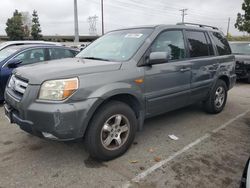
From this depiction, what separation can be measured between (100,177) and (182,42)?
2.73 m

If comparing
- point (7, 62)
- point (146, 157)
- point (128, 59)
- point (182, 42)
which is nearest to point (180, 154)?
point (146, 157)

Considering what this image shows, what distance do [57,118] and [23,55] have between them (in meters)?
4.25

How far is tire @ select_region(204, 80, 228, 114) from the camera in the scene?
16.9 feet

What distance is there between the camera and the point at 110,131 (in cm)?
329

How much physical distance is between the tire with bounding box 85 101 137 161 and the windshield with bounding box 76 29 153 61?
0.80 metres

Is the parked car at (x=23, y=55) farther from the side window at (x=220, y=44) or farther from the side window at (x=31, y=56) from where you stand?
the side window at (x=220, y=44)

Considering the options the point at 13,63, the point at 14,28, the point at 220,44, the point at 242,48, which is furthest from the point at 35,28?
the point at 220,44

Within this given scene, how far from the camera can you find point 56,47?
7.05 metres

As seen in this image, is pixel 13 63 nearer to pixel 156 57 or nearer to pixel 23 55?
pixel 23 55

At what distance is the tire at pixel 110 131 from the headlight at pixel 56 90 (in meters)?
0.49

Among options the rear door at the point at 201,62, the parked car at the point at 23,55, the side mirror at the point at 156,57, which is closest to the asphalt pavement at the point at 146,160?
the rear door at the point at 201,62

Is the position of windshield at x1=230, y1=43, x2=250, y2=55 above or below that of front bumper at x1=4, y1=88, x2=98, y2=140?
above

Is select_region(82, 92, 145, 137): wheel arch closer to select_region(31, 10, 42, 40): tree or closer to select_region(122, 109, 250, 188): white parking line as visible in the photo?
select_region(122, 109, 250, 188): white parking line

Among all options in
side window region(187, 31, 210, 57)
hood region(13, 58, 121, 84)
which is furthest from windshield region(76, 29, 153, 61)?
side window region(187, 31, 210, 57)
